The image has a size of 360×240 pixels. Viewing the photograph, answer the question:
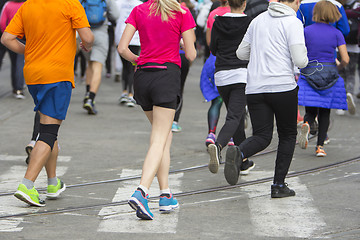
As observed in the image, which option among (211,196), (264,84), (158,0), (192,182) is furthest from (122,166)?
(158,0)

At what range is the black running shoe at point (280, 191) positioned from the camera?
22.0 ft

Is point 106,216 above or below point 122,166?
above

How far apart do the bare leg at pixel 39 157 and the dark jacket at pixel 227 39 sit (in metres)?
2.06

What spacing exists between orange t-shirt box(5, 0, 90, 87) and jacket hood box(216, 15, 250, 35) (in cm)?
170

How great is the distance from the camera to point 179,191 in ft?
23.1

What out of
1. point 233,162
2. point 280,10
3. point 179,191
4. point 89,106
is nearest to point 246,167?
point 179,191

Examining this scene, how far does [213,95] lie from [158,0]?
3.19m

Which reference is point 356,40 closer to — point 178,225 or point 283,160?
point 283,160

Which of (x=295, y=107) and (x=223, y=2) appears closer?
(x=295, y=107)

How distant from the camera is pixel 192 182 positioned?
7.48 meters

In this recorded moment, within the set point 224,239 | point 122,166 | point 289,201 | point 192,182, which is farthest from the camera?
point 122,166

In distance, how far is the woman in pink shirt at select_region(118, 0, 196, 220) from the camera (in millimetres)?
5953

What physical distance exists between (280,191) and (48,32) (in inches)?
90.7

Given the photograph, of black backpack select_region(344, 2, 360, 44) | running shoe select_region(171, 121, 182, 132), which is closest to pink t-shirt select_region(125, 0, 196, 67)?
running shoe select_region(171, 121, 182, 132)
